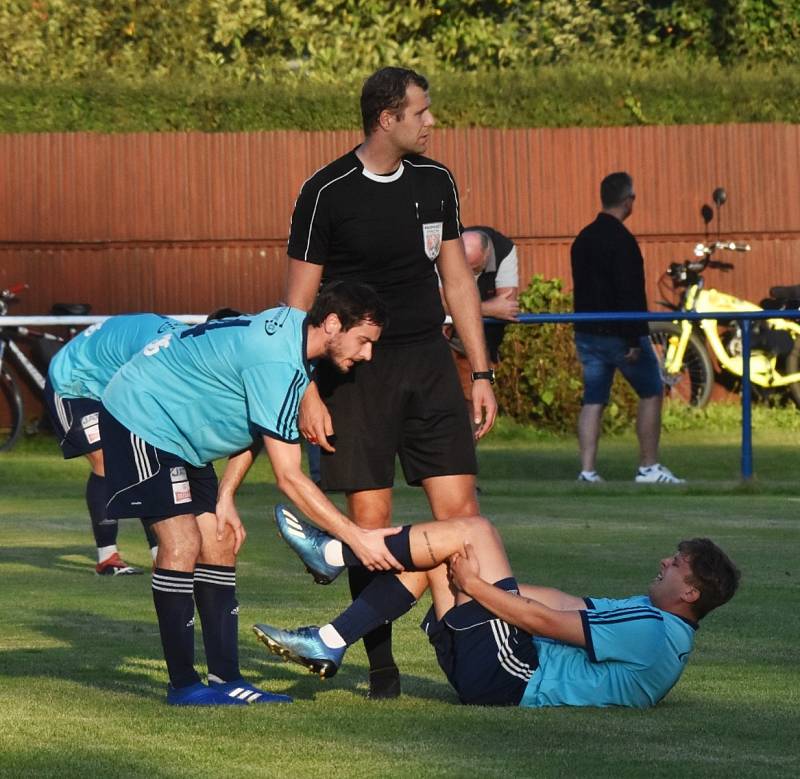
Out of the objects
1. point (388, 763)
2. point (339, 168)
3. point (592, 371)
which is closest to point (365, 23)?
point (592, 371)

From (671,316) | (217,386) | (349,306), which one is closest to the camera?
(349,306)

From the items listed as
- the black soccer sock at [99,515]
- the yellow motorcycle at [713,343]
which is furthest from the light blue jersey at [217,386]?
the yellow motorcycle at [713,343]

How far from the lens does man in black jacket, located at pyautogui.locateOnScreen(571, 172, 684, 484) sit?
13.9 m

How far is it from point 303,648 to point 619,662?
100cm

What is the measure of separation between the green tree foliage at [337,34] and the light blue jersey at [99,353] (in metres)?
16.0

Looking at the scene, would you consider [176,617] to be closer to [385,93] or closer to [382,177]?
[382,177]

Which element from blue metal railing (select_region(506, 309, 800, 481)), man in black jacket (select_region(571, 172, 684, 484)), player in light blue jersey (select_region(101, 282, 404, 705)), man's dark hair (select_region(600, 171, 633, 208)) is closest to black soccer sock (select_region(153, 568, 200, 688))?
player in light blue jersey (select_region(101, 282, 404, 705))

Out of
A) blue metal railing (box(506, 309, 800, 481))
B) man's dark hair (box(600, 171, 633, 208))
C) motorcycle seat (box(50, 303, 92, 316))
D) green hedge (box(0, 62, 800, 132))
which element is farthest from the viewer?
green hedge (box(0, 62, 800, 132))

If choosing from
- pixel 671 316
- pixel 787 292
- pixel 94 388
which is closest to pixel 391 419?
pixel 94 388

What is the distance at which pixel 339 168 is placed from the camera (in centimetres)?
689

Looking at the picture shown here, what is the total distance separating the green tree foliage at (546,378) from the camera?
17578 mm

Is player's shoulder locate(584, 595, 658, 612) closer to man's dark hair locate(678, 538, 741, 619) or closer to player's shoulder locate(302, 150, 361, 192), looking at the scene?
man's dark hair locate(678, 538, 741, 619)

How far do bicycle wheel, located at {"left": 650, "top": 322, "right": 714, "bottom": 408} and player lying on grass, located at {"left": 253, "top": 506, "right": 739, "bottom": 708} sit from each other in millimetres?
12351

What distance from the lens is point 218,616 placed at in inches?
→ 261
